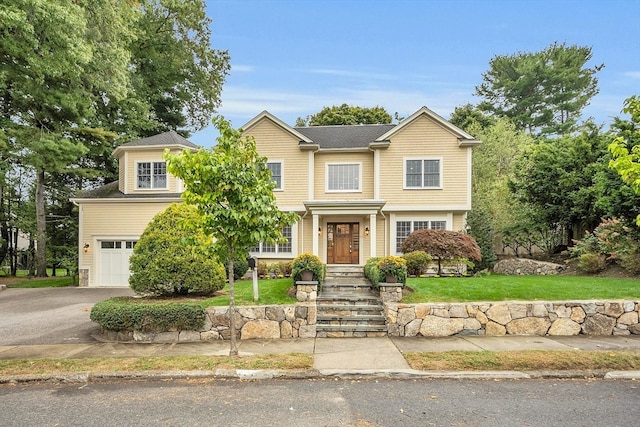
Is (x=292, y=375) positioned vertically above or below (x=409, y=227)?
below

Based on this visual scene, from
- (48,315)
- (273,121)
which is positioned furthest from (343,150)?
(48,315)

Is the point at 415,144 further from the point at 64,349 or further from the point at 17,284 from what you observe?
the point at 17,284

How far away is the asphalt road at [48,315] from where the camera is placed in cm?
844

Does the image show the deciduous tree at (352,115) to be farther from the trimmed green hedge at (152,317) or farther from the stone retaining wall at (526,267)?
the trimmed green hedge at (152,317)

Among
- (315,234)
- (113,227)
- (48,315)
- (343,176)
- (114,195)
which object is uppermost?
(343,176)

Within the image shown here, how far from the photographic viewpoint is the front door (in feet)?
56.9

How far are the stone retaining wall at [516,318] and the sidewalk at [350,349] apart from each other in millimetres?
281

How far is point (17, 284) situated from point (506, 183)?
27302 mm

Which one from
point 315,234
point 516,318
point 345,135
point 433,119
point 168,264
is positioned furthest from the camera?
point 345,135

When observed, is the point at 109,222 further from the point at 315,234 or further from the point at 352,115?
the point at 352,115

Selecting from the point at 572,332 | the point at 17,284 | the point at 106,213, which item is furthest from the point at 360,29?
the point at 17,284

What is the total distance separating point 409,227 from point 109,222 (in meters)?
14.2

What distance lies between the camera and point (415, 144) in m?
17.3

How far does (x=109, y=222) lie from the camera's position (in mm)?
17578
